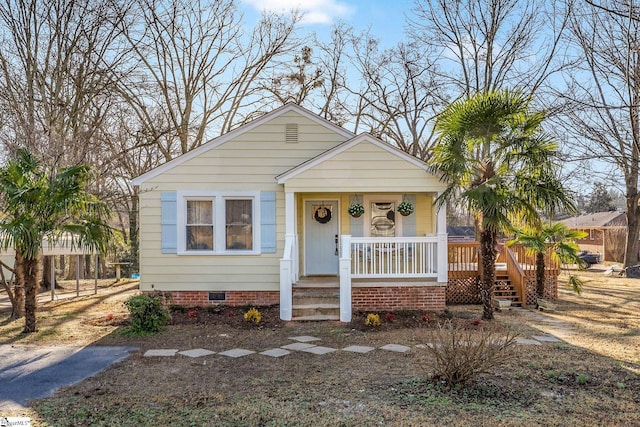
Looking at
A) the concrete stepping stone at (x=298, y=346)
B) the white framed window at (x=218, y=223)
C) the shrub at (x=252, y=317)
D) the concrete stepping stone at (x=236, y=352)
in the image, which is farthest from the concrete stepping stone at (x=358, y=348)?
the white framed window at (x=218, y=223)

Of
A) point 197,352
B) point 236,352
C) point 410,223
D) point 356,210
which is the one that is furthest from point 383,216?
point 197,352

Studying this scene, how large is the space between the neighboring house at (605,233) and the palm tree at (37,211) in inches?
951

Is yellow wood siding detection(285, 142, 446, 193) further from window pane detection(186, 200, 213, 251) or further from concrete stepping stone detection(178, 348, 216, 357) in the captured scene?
concrete stepping stone detection(178, 348, 216, 357)

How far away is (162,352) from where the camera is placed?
7.34 m

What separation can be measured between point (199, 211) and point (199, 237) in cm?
60

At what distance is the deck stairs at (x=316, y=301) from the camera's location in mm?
9914

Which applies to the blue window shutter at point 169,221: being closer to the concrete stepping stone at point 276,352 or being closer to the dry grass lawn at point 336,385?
the dry grass lawn at point 336,385

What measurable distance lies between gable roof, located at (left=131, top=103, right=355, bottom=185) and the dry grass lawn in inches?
140

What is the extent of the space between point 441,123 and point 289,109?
142 inches

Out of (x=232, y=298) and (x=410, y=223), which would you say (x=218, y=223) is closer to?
(x=232, y=298)

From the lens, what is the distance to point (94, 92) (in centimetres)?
1548

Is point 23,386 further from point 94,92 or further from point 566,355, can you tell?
point 94,92

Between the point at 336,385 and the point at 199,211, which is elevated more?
the point at 199,211

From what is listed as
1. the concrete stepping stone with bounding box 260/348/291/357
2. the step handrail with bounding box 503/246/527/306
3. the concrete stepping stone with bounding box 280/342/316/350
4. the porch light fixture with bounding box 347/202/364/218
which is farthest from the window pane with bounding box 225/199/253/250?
the step handrail with bounding box 503/246/527/306
